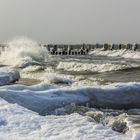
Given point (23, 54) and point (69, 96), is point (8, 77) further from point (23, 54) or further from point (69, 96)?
point (23, 54)

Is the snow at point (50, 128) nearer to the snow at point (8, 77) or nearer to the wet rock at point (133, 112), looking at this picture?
the wet rock at point (133, 112)

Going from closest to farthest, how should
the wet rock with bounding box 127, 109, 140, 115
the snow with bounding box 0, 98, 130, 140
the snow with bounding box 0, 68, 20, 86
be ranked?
the snow with bounding box 0, 98, 130, 140
the wet rock with bounding box 127, 109, 140, 115
the snow with bounding box 0, 68, 20, 86

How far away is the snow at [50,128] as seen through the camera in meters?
6.58

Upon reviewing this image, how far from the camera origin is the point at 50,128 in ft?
23.2

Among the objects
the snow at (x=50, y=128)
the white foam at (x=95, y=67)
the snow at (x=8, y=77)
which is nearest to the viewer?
the snow at (x=50, y=128)

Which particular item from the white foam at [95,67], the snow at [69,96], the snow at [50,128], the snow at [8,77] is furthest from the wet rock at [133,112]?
the white foam at [95,67]

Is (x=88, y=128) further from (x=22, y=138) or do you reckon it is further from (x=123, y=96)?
(x=123, y=96)

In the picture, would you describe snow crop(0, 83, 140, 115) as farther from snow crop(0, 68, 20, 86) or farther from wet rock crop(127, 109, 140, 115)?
snow crop(0, 68, 20, 86)

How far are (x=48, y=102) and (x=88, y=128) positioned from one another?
14.5 ft

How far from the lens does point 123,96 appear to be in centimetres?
1377

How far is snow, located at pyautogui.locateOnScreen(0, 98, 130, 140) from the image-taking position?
6.58 metres

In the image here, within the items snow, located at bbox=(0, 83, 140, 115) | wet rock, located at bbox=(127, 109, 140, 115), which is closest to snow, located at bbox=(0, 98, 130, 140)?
snow, located at bbox=(0, 83, 140, 115)

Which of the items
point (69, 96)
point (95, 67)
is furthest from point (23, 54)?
point (69, 96)

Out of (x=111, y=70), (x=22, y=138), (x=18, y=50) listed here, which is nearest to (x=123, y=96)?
(x=22, y=138)
